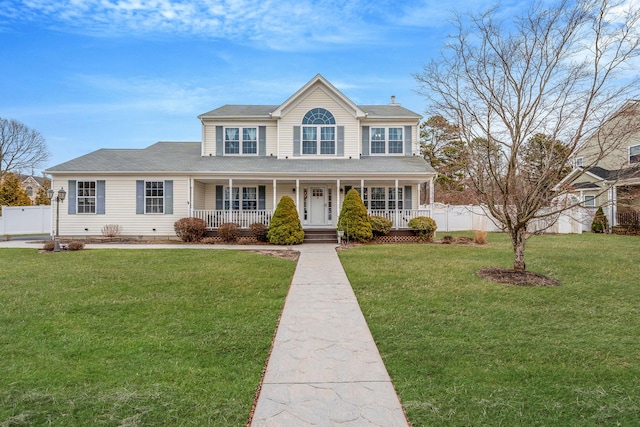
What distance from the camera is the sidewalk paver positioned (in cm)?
274

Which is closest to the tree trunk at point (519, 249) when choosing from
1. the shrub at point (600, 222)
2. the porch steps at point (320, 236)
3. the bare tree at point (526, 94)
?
the bare tree at point (526, 94)

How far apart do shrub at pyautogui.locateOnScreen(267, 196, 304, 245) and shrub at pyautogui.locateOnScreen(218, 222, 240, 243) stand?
1545 millimetres

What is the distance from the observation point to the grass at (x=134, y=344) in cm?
282

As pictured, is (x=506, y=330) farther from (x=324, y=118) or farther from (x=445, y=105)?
(x=324, y=118)

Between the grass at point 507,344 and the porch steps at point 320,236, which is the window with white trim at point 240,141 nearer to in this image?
the porch steps at point 320,236

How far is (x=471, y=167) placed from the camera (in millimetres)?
8164

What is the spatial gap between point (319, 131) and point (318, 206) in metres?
3.97

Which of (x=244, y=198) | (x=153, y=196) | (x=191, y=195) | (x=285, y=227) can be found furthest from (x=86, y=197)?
(x=285, y=227)

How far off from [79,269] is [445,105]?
1007 centimetres

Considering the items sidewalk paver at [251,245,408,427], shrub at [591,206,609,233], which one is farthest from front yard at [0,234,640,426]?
shrub at [591,206,609,233]

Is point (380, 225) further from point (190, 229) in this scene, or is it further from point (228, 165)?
point (190, 229)

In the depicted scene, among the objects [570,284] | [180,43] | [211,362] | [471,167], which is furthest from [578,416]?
[180,43]

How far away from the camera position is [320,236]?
15820 mm

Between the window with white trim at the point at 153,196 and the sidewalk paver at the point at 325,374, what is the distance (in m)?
12.9
